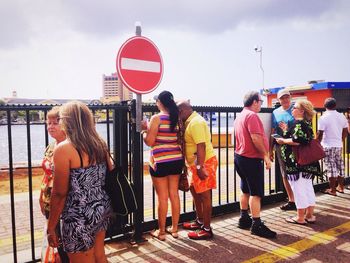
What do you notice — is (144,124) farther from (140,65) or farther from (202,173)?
(202,173)

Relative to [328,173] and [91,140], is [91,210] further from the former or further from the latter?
[328,173]

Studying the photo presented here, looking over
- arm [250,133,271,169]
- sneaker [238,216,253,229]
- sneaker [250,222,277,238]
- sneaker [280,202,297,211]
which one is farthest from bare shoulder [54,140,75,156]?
sneaker [280,202,297,211]

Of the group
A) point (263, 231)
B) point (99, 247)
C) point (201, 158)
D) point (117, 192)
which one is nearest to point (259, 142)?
point (201, 158)

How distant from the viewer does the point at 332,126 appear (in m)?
6.22

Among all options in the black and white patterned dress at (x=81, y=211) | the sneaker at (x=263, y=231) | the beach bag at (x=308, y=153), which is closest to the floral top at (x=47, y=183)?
the black and white patterned dress at (x=81, y=211)

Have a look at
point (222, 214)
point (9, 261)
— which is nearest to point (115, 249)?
point (9, 261)

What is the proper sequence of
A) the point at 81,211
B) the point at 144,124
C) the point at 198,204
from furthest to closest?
the point at 198,204 < the point at 144,124 < the point at 81,211

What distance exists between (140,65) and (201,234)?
2235 mm

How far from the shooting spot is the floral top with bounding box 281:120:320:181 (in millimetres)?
4684

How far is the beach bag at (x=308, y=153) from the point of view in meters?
4.75

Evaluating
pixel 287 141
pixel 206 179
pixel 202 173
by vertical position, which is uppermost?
pixel 287 141

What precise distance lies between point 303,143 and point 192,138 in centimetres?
162

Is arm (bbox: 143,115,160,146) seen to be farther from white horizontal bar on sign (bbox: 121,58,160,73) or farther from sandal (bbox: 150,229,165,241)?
sandal (bbox: 150,229,165,241)

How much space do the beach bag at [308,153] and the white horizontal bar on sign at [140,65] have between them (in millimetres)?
2285
